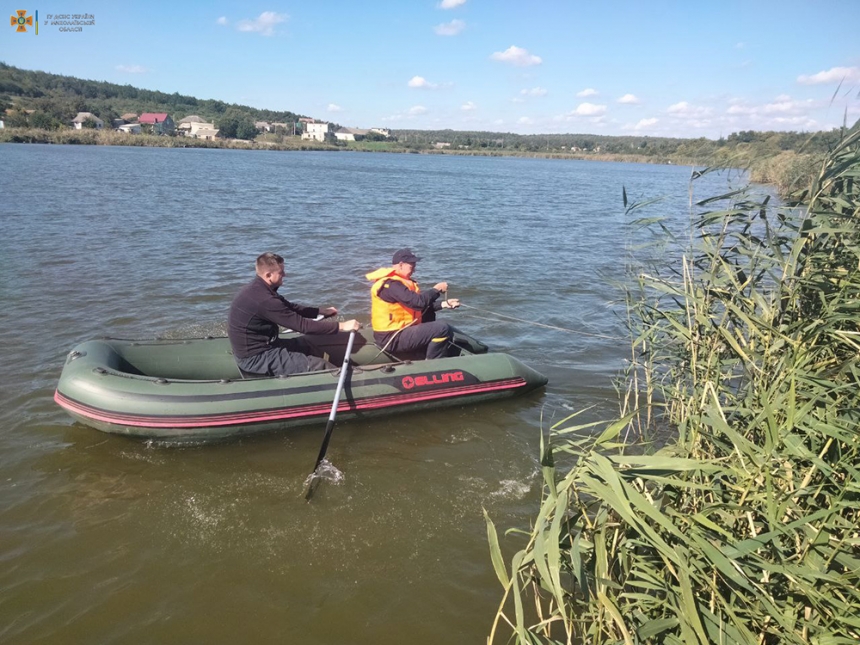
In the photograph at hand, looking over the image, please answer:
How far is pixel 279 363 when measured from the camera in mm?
5691

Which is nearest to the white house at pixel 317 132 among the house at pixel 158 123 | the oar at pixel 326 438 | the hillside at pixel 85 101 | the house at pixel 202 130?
the hillside at pixel 85 101

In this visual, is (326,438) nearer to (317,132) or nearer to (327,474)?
(327,474)

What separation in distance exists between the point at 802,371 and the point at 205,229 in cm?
1590

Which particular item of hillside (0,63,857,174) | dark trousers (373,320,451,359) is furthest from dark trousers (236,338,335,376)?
hillside (0,63,857,174)

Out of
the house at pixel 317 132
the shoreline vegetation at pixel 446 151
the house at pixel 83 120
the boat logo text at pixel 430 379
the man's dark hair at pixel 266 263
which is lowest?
the boat logo text at pixel 430 379

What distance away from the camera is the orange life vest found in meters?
6.06

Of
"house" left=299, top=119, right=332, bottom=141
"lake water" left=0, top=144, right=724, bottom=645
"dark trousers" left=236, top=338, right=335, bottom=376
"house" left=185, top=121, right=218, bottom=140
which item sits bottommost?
"lake water" left=0, top=144, right=724, bottom=645

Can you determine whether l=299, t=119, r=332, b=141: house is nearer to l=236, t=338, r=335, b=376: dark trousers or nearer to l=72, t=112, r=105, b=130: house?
l=72, t=112, r=105, b=130: house

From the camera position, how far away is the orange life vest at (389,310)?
6059 millimetres

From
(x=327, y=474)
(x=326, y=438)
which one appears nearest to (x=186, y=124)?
(x=326, y=438)

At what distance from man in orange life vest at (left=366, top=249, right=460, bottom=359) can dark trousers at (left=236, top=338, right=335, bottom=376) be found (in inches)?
31.8

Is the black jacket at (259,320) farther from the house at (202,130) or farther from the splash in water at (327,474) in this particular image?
the house at (202,130)

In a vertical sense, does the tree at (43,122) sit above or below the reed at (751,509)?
above

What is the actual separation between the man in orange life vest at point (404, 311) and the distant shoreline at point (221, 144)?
2.89 m
